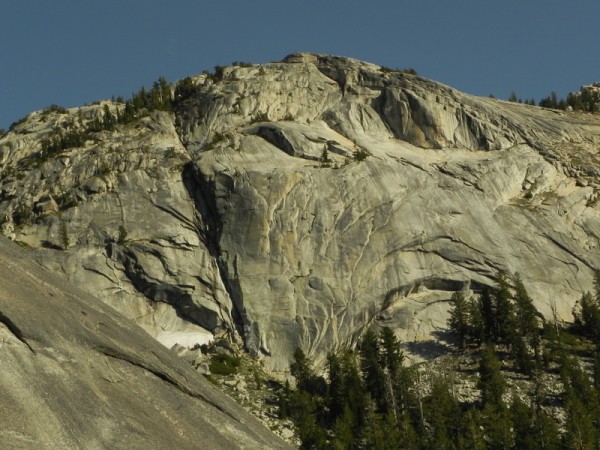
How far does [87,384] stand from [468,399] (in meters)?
57.4

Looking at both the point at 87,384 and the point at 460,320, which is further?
the point at 460,320

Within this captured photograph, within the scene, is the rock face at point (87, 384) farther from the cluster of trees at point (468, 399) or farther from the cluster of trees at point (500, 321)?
the cluster of trees at point (500, 321)

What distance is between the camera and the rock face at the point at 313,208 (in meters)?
94.5

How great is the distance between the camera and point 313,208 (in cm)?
10150

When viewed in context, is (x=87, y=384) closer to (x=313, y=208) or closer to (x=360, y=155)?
(x=313, y=208)

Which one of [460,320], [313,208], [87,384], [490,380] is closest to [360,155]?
[313,208]

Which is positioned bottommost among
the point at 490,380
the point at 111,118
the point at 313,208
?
the point at 490,380

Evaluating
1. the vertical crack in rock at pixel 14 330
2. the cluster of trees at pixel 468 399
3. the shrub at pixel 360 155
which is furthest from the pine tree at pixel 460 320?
the vertical crack in rock at pixel 14 330

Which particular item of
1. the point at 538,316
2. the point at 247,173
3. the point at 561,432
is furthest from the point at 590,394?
the point at 247,173

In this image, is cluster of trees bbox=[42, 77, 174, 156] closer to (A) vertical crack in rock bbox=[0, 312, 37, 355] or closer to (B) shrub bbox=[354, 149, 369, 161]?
(B) shrub bbox=[354, 149, 369, 161]

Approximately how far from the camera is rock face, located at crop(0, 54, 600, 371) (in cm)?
9450

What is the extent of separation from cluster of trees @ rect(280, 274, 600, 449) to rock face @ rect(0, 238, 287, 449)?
114 ft

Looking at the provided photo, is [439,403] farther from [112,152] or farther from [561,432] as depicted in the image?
[112,152]

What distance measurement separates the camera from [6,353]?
22656 mm
